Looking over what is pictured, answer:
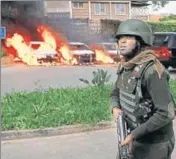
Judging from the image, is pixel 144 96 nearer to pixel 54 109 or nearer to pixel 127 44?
pixel 127 44

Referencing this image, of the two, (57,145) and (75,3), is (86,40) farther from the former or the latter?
(57,145)

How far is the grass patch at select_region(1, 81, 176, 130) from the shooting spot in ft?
21.9

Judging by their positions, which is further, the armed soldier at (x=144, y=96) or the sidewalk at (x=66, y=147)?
the sidewalk at (x=66, y=147)

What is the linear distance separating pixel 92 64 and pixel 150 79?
59.7 feet

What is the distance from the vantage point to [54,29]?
79.8 ft

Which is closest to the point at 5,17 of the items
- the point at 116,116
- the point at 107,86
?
the point at 107,86

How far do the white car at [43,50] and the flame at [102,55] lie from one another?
205cm

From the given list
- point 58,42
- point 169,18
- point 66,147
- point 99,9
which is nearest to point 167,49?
point 58,42

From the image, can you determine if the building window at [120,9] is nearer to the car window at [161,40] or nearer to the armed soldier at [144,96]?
the car window at [161,40]

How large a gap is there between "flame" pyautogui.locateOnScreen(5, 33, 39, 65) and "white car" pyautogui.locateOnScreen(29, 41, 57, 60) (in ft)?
0.96

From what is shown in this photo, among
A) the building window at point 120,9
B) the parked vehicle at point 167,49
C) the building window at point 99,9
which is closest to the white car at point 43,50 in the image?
the building window at point 99,9

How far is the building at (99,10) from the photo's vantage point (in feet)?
79.4

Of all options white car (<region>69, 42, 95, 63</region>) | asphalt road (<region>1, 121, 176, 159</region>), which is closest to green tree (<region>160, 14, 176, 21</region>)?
white car (<region>69, 42, 95, 63</region>)

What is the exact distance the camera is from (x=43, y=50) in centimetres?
2214
